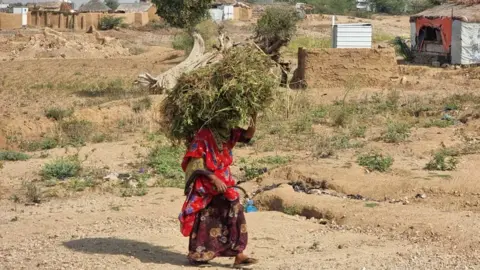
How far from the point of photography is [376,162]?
9.57 meters

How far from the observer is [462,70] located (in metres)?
21.0

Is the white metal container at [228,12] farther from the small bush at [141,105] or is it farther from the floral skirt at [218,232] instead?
the floral skirt at [218,232]

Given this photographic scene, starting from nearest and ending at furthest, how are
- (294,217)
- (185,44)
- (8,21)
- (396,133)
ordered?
(294,217), (396,133), (185,44), (8,21)

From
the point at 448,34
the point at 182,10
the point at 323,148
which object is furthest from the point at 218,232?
the point at 448,34

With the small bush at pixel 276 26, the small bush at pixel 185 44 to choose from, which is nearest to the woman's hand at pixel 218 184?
the small bush at pixel 276 26

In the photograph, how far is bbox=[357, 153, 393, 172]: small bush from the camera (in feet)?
31.1

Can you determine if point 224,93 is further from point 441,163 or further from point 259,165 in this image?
point 259,165

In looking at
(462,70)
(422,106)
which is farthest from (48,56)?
(422,106)

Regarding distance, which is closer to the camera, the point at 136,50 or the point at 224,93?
the point at 224,93

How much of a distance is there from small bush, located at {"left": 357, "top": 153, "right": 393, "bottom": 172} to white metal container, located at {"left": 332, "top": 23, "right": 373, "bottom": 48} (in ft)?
32.7

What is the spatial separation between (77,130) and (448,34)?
13.1 metres

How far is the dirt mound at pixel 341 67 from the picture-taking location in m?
16.9

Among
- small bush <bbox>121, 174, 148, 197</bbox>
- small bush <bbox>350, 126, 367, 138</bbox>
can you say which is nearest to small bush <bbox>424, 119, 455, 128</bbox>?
small bush <bbox>350, 126, 367, 138</bbox>

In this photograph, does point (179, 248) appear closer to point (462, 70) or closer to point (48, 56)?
point (462, 70)
